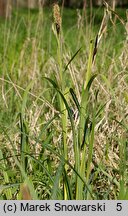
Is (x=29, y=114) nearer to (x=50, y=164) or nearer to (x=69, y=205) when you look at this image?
(x=50, y=164)

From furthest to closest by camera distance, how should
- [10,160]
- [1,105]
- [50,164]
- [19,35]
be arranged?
[19,35], [1,105], [10,160], [50,164]

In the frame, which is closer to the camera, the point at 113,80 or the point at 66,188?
the point at 66,188

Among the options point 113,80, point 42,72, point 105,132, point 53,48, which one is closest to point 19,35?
point 53,48

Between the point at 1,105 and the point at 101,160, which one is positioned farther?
the point at 1,105

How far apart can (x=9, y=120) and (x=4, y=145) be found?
15.8 inches

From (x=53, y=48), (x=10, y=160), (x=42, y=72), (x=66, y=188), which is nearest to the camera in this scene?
(x=66, y=188)

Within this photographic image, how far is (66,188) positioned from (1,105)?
1312 mm

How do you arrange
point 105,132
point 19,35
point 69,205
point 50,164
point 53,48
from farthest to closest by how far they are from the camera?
point 19,35 → point 53,48 → point 105,132 → point 50,164 → point 69,205

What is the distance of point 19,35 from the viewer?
732 cm

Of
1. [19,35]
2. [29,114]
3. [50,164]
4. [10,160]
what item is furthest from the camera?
[19,35]

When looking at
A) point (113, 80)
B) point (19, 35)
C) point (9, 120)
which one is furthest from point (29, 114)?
point (19, 35)

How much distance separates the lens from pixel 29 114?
3113mm

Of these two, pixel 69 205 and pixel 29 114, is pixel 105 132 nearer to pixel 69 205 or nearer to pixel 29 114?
pixel 29 114

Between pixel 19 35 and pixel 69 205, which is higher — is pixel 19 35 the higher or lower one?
the higher one
